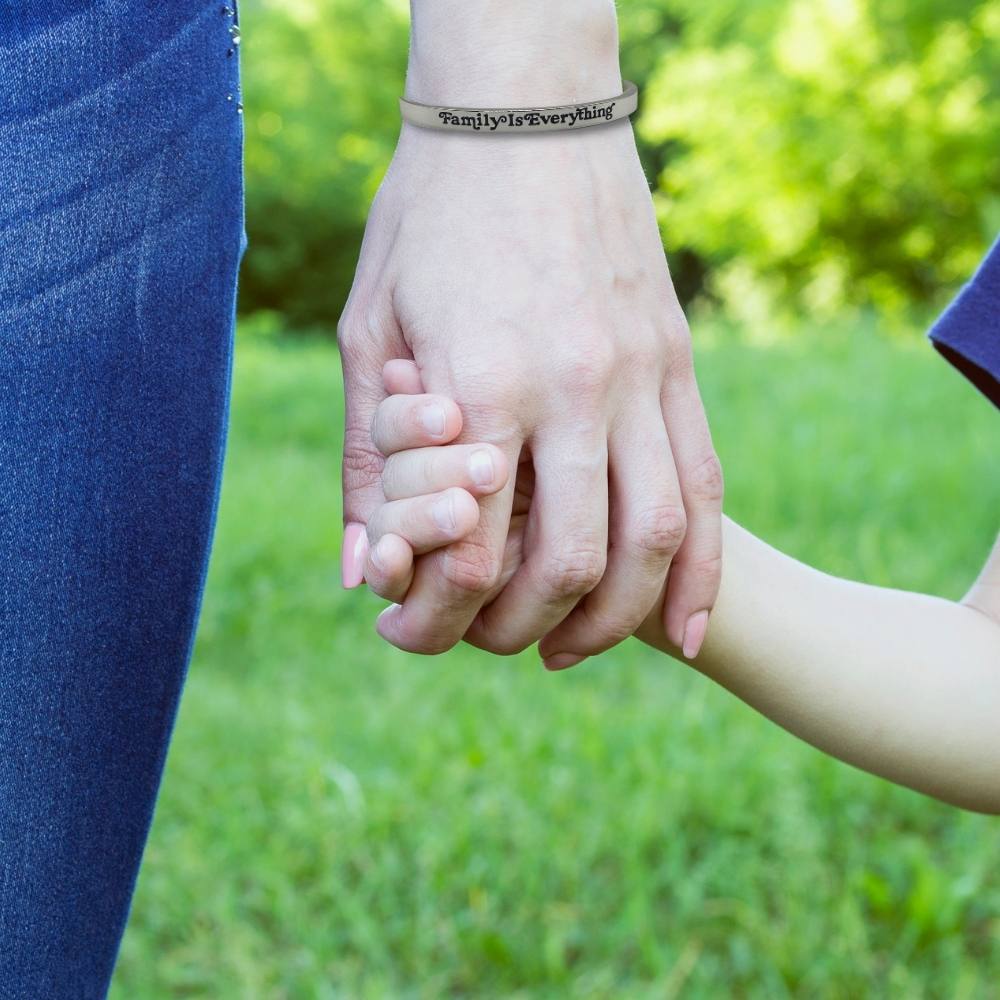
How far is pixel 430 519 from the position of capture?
89 cm

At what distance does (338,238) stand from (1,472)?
22.1 meters

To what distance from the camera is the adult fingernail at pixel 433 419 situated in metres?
0.89

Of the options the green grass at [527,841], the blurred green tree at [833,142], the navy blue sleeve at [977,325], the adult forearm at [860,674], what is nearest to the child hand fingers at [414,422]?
the adult forearm at [860,674]

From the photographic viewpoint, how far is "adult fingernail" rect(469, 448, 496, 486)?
88cm

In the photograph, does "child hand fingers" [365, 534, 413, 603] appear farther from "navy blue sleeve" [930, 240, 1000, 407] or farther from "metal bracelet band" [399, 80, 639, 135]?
"navy blue sleeve" [930, 240, 1000, 407]

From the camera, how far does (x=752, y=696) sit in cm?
119

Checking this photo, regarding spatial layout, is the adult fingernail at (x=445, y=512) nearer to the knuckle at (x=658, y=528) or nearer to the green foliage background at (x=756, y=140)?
the knuckle at (x=658, y=528)

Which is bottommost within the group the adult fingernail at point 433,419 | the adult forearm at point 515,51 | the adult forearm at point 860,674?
the adult forearm at point 860,674

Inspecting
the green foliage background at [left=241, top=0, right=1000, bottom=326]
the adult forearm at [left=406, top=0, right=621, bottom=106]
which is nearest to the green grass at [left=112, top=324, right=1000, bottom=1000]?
the adult forearm at [left=406, top=0, right=621, bottom=106]

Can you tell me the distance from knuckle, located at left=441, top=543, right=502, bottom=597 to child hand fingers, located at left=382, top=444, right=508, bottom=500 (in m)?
0.04

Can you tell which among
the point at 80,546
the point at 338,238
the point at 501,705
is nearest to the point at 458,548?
the point at 80,546

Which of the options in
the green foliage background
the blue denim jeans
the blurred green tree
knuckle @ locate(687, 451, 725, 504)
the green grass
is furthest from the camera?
the green foliage background

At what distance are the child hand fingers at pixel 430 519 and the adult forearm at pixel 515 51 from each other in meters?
0.28

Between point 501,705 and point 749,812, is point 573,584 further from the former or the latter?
point 501,705
